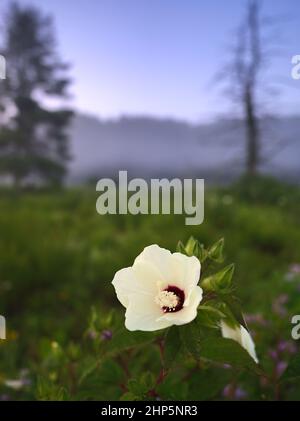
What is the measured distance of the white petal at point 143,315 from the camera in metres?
0.42

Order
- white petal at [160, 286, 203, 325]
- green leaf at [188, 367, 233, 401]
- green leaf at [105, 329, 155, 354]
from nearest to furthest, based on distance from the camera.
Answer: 1. white petal at [160, 286, 203, 325]
2. green leaf at [105, 329, 155, 354]
3. green leaf at [188, 367, 233, 401]

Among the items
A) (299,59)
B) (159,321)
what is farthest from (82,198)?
(159,321)

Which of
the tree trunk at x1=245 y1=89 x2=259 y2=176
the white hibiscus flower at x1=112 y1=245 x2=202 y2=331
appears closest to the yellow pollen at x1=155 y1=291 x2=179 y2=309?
the white hibiscus flower at x1=112 y1=245 x2=202 y2=331

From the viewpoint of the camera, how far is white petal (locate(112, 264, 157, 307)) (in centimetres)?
45

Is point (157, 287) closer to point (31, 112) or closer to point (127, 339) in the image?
point (127, 339)

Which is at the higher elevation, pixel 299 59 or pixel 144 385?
pixel 299 59

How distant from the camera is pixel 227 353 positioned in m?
0.50

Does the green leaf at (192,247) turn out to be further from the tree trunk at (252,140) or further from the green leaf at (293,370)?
the tree trunk at (252,140)

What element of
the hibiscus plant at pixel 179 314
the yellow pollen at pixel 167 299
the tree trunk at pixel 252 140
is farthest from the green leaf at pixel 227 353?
the tree trunk at pixel 252 140

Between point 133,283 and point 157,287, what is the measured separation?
0.02 meters

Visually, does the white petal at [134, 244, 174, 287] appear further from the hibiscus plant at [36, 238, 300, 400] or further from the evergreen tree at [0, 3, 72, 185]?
the evergreen tree at [0, 3, 72, 185]

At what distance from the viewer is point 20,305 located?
1.95 metres
